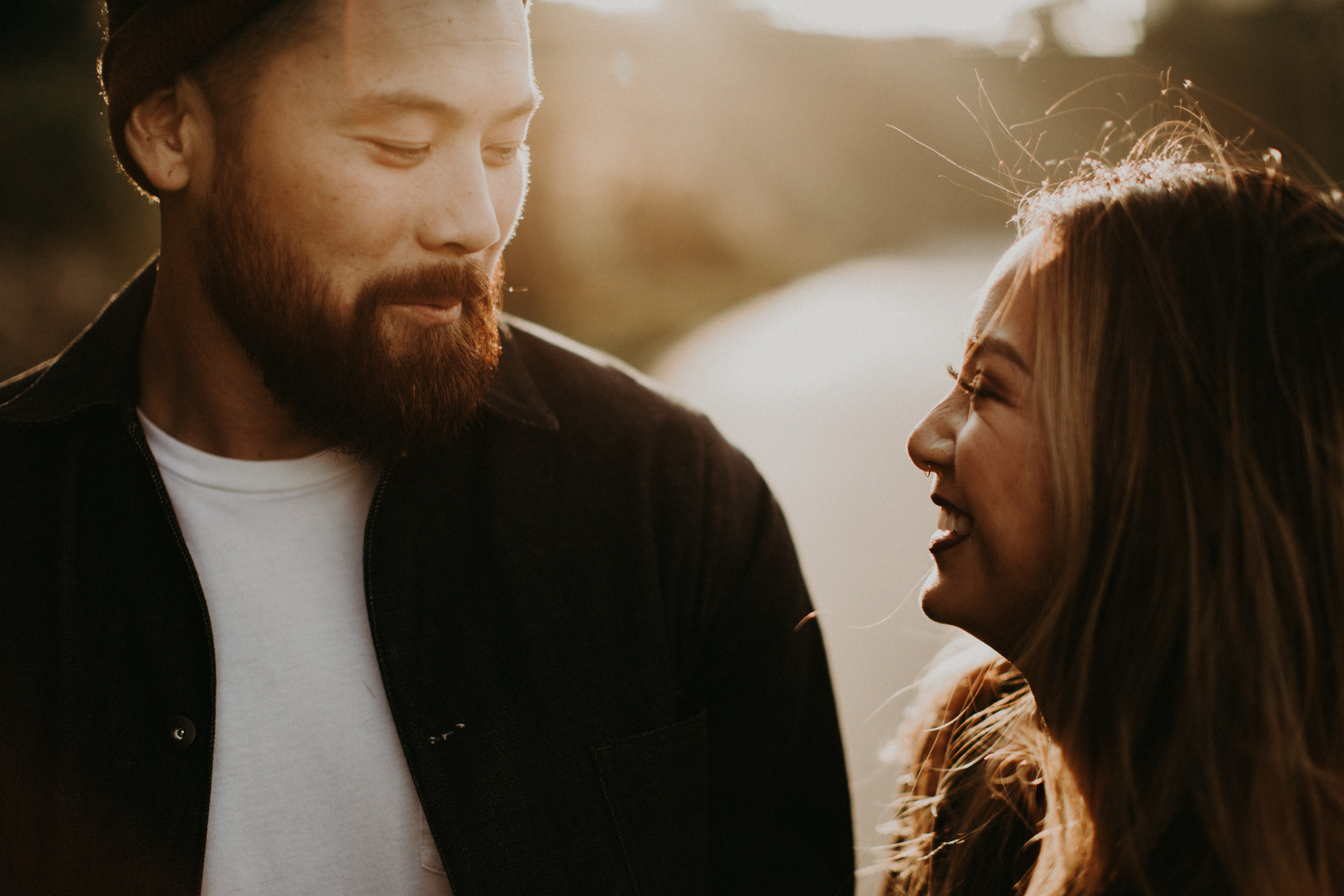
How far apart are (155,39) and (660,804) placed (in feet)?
5.40

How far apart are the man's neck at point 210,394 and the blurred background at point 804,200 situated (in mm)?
1295

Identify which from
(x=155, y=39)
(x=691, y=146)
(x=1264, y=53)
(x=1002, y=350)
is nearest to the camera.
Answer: (x=1002, y=350)

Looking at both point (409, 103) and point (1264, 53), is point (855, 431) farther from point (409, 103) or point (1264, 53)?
point (1264, 53)

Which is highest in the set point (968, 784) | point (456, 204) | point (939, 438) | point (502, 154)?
point (502, 154)

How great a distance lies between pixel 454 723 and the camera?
1.55 metres

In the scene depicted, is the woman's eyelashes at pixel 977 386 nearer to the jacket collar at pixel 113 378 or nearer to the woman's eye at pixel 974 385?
the woman's eye at pixel 974 385

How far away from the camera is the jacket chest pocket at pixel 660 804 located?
1610mm

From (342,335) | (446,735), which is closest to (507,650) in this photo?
(446,735)

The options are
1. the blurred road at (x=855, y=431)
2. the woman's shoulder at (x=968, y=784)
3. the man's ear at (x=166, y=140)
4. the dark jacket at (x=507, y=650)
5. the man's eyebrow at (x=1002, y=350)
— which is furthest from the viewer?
the blurred road at (x=855, y=431)

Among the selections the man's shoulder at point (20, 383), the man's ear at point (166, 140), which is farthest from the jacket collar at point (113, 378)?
the man's ear at point (166, 140)

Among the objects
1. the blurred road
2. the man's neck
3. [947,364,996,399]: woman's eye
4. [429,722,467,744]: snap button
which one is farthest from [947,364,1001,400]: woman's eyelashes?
the man's neck

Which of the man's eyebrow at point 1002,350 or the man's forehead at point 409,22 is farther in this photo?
the man's forehead at point 409,22

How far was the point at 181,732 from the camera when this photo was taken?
145cm

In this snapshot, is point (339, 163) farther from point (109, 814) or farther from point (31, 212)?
point (31, 212)
